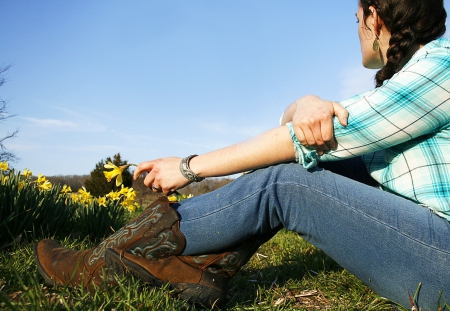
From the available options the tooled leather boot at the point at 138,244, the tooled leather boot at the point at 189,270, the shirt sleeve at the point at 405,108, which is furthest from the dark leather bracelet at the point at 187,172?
the shirt sleeve at the point at 405,108

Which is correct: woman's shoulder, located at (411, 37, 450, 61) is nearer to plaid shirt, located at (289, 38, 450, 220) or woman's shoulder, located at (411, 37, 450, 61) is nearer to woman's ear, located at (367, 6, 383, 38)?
plaid shirt, located at (289, 38, 450, 220)

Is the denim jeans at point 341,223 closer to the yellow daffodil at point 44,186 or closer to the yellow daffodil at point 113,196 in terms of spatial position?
the yellow daffodil at point 113,196

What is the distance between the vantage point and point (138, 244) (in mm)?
1447

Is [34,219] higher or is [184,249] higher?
[34,219]

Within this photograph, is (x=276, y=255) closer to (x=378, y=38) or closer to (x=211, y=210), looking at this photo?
(x=211, y=210)

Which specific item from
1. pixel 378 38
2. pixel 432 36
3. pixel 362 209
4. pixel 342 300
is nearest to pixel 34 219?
pixel 342 300

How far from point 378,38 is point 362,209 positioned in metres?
0.80

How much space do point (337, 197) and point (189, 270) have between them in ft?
2.03

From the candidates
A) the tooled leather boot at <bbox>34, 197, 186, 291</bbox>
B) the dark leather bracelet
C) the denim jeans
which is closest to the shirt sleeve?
the denim jeans

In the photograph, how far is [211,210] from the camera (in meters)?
1.42

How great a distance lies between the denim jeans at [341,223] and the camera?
126 centimetres

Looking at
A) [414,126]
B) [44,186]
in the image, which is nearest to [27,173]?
[44,186]

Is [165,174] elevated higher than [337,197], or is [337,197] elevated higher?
[165,174]

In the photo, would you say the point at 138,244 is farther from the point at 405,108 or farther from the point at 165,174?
the point at 405,108
